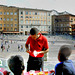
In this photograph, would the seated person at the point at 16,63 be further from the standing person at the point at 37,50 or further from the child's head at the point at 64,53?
the standing person at the point at 37,50

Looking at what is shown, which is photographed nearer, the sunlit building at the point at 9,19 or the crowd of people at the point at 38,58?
the crowd of people at the point at 38,58

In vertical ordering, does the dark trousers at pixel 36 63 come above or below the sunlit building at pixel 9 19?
below

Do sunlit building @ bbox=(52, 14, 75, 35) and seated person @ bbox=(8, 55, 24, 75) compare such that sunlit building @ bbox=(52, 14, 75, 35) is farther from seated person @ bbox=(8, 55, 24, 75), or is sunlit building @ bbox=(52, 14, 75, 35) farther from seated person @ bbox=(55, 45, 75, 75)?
seated person @ bbox=(8, 55, 24, 75)

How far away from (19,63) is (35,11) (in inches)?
2399

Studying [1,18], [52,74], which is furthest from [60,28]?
[52,74]

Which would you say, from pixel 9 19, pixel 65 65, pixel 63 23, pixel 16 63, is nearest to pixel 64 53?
pixel 65 65

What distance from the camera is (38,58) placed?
2.50 meters

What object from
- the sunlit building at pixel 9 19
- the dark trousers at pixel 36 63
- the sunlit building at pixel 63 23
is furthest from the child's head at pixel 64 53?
the sunlit building at pixel 63 23

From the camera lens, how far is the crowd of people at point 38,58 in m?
1.60

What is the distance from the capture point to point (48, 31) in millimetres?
62438

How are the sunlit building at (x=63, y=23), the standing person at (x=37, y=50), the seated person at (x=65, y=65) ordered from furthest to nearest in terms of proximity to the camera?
1. the sunlit building at (x=63, y=23)
2. the standing person at (x=37, y=50)
3. the seated person at (x=65, y=65)

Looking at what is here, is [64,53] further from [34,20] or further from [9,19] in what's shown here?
[34,20]

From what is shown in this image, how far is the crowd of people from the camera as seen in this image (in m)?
1.60

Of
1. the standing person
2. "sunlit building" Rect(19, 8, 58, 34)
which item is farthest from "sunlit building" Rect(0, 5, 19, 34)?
the standing person
